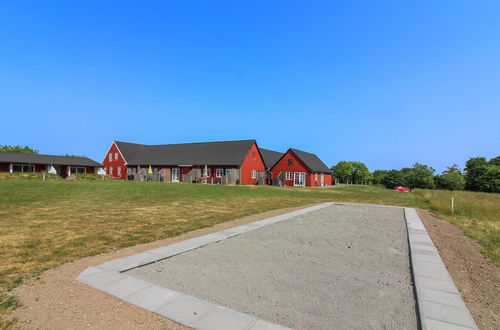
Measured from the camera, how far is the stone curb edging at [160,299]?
2.92 meters

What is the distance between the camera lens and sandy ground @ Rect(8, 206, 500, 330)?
9.57 feet

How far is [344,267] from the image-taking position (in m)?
4.86

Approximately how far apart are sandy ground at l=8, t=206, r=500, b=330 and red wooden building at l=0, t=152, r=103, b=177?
4492cm

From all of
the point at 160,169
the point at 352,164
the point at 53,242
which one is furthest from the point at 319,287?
the point at 352,164

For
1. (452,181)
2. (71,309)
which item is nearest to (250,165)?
(71,309)

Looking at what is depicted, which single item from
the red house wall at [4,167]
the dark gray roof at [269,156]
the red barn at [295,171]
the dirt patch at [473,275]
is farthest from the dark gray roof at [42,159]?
the dirt patch at [473,275]

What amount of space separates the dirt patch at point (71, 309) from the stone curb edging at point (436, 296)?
3.16 meters

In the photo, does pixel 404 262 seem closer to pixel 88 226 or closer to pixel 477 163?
pixel 88 226

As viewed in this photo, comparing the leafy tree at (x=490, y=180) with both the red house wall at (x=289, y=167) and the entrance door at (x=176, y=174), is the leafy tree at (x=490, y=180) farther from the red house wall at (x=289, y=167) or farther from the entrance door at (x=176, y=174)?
the entrance door at (x=176, y=174)

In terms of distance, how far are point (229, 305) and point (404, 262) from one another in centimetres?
402

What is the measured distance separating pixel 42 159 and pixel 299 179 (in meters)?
45.9

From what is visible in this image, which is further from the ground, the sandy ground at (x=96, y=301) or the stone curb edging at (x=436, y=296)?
the stone curb edging at (x=436, y=296)

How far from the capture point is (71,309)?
3195mm

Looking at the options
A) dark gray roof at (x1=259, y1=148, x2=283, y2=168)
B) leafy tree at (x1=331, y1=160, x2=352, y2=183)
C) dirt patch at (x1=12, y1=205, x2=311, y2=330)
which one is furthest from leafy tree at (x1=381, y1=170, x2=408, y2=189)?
dirt patch at (x1=12, y1=205, x2=311, y2=330)
